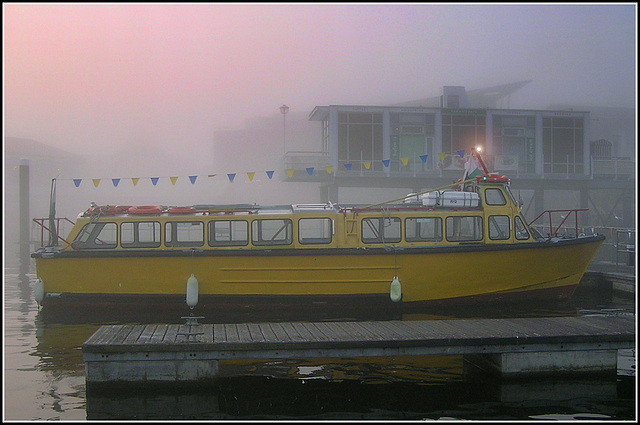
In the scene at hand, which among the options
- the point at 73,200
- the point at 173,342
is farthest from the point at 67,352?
the point at 73,200

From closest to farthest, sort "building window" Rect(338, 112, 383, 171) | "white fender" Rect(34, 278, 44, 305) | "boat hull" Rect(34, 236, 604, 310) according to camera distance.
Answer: "boat hull" Rect(34, 236, 604, 310)
"white fender" Rect(34, 278, 44, 305)
"building window" Rect(338, 112, 383, 171)

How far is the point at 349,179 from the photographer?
1289 inches

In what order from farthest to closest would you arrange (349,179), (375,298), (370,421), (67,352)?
(349,179) < (375,298) < (67,352) < (370,421)

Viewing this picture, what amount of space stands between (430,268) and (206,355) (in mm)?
6987

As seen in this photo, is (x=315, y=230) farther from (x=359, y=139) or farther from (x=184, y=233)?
(x=359, y=139)

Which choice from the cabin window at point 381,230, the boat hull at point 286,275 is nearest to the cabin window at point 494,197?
the boat hull at point 286,275

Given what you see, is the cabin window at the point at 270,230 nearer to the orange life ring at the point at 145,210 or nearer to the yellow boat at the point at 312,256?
the yellow boat at the point at 312,256

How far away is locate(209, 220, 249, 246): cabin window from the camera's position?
1484cm

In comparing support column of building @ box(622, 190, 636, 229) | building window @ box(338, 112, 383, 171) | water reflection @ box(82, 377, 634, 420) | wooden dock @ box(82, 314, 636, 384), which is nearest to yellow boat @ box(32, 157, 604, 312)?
wooden dock @ box(82, 314, 636, 384)

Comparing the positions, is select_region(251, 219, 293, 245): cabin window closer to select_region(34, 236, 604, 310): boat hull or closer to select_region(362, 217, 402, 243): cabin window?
select_region(34, 236, 604, 310): boat hull

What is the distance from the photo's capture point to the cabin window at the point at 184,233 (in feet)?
49.0

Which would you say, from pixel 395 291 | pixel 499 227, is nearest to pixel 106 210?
pixel 395 291

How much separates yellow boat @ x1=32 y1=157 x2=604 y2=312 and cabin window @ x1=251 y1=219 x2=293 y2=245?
0.02 metres

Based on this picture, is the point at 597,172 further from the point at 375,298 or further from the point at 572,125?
the point at 375,298
